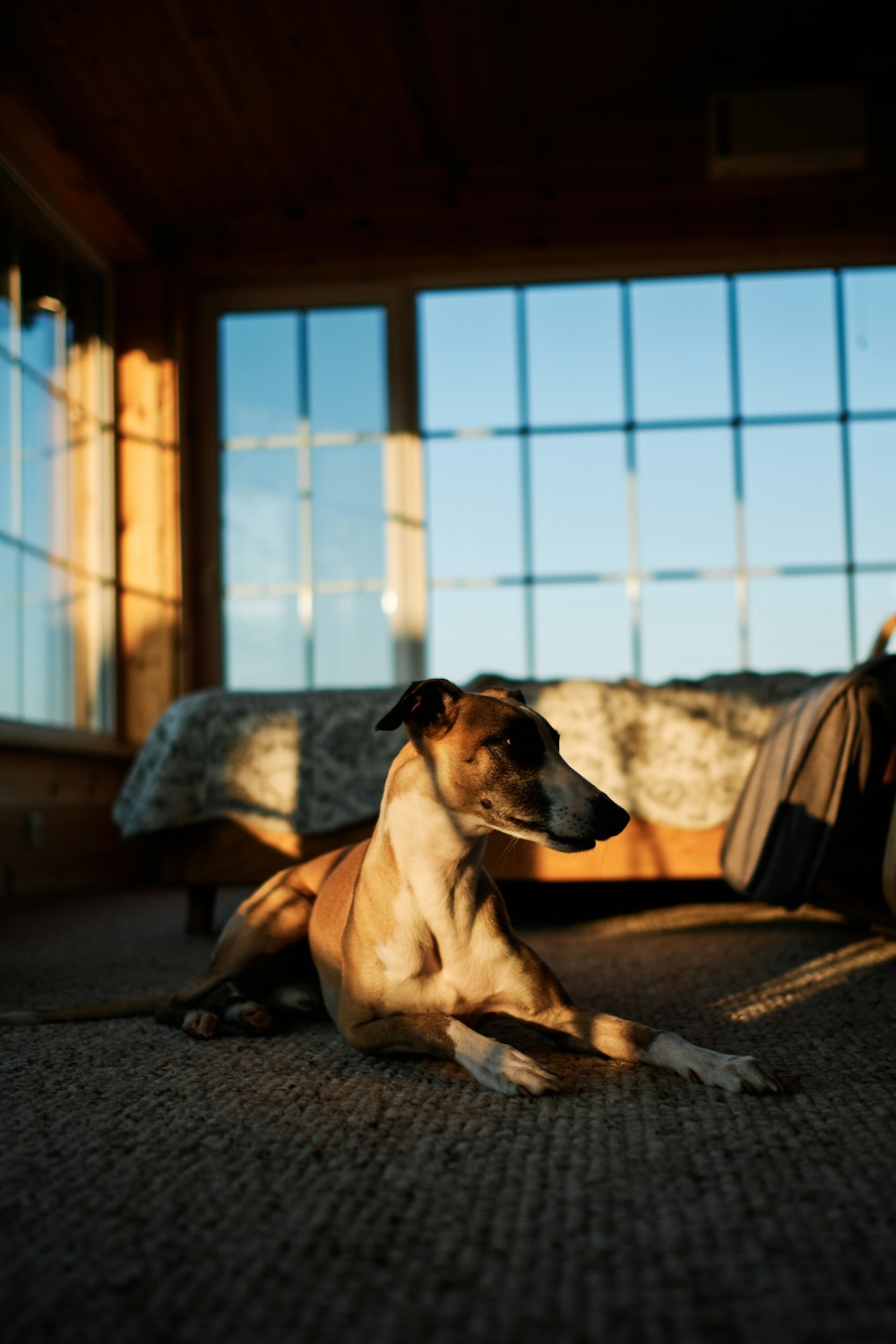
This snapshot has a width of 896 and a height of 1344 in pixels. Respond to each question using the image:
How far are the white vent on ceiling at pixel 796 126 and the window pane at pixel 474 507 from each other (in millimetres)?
1668

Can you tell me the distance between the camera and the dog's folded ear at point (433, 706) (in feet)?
5.51

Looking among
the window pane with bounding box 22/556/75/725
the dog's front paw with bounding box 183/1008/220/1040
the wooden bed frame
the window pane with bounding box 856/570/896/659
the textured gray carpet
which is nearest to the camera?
the textured gray carpet

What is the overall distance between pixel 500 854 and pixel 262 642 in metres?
2.71

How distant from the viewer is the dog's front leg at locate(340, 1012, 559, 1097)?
145 cm

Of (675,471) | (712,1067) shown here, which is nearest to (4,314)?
(675,471)

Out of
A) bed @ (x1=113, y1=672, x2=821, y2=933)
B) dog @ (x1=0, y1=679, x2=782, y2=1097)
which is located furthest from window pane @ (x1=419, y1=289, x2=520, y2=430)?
dog @ (x1=0, y1=679, x2=782, y2=1097)

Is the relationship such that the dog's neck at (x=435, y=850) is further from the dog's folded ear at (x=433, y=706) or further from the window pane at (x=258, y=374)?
the window pane at (x=258, y=374)

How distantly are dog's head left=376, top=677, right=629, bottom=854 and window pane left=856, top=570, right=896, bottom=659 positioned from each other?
3.94 meters

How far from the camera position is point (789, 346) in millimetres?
5402

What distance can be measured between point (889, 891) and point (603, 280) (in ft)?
13.3

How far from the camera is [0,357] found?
4.13m

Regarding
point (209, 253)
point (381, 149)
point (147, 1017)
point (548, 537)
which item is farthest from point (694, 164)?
point (147, 1017)

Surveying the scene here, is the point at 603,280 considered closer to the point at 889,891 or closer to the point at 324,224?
the point at 324,224

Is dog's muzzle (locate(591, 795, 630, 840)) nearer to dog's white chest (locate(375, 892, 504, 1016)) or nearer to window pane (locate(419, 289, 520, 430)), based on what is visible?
dog's white chest (locate(375, 892, 504, 1016))
